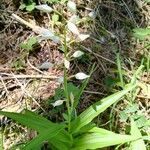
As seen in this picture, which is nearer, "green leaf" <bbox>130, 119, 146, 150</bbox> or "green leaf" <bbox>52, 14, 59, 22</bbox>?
"green leaf" <bbox>130, 119, 146, 150</bbox>

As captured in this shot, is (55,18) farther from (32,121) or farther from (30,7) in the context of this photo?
(32,121)

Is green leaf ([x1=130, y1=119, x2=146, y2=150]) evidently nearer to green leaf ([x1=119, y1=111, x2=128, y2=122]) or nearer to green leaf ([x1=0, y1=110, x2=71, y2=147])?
green leaf ([x1=119, y1=111, x2=128, y2=122])

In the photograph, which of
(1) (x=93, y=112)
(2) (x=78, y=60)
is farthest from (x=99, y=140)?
(2) (x=78, y=60)

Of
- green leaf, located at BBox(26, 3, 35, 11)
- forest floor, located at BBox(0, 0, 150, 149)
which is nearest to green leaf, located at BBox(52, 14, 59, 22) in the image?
forest floor, located at BBox(0, 0, 150, 149)

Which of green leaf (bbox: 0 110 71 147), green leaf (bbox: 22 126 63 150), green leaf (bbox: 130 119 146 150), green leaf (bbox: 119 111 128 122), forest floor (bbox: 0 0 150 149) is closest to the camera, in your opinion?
green leaf (bbox: 22 126 63 150)

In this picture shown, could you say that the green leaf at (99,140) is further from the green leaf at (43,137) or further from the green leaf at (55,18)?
the green leaf at (55,18)

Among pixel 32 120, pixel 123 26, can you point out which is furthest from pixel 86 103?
pixel 123 26

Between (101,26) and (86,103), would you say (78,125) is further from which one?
(101,26)

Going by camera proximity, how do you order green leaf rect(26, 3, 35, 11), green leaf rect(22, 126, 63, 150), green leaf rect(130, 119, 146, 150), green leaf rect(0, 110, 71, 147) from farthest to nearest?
green leaf rect(26, 3, 35, 11)
green leaf rect(130, 119, 146, 150)
green leaf rect(0, 110, 71, 147)
green leaf rect(22, 126, 63, 150)

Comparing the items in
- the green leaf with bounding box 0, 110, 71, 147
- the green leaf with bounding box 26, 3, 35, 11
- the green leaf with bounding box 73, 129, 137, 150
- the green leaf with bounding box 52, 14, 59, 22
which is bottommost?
the green leaf with bounding box 73, 129, 137, 150
